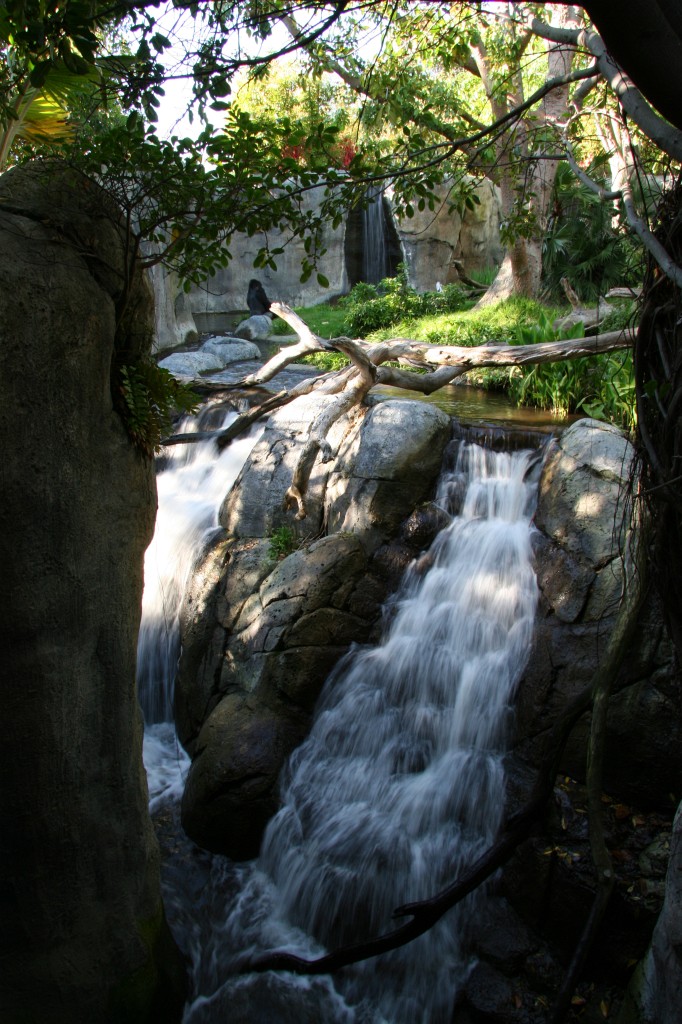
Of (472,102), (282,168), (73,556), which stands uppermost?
(472,102)

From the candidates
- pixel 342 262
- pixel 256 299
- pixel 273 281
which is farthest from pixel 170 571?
pixel 273 281

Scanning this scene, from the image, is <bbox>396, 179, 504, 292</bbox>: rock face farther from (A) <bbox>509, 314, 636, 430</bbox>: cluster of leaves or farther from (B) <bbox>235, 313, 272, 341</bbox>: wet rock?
(A) <bbox>509, 314, 636, 430</bbox>: cluster of leaves

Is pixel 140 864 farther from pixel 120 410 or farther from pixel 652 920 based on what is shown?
pixel 652 920

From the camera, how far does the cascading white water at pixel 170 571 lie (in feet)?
23.0

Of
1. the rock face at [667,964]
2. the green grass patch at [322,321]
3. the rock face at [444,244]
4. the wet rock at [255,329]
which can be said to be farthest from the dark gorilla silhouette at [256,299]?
the rock face at [667,964]

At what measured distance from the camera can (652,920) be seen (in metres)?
4.36

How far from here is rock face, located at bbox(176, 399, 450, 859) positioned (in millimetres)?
5938

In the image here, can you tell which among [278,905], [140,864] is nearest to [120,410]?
[140,864]

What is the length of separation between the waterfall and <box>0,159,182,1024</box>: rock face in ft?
69.1

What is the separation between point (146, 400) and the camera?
3701 millimetres

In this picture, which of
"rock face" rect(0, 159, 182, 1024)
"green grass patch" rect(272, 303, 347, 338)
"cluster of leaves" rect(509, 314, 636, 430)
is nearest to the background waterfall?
"green grass patch" rect(272, 303, 347, 338)

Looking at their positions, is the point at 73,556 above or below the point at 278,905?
above

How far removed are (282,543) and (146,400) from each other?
3877 millimetres

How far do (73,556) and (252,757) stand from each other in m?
3.02
